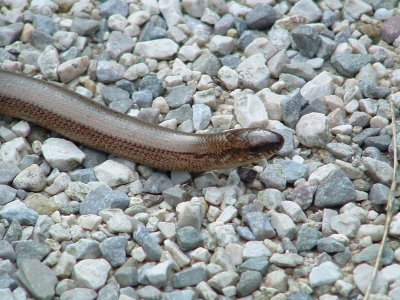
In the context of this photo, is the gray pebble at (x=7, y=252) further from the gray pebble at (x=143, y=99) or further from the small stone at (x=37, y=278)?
the gray pebble at (x=143, y=99)

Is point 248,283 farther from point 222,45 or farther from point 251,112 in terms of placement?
point 222,45

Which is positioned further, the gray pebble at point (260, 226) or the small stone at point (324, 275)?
the gray pebble at point (260, 226)

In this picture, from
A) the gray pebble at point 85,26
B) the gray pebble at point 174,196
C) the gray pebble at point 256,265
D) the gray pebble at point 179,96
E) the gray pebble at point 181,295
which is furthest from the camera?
the gray pebble at point 85,26

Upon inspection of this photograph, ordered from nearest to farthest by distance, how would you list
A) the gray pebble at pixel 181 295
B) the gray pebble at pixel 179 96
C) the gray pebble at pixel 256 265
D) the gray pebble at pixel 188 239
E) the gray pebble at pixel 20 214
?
the gray pebble at pixel 181 295
the gray pebble at pixel 256 265
the gray pebble at pixel 188 239
the gray pebble at pixel 20 214
the gray pebble at pixel 179 96

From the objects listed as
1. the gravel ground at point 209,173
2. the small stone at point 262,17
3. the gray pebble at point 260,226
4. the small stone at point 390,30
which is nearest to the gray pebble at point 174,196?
the gravel ground at point 209,173

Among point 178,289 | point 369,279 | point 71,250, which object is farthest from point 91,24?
point 369,279

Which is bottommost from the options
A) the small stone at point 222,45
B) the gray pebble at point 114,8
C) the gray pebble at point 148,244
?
the gray pebble at point 148,244

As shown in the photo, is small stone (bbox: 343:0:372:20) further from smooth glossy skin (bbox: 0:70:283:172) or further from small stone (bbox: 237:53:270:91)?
smooth glossy skin (bbox: 0:70:283:172)

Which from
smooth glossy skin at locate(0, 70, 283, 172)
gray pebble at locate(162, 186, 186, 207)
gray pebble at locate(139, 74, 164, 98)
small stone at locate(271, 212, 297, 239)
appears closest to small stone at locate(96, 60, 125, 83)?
gray pebble at locate(139, 74, 164, 98)
